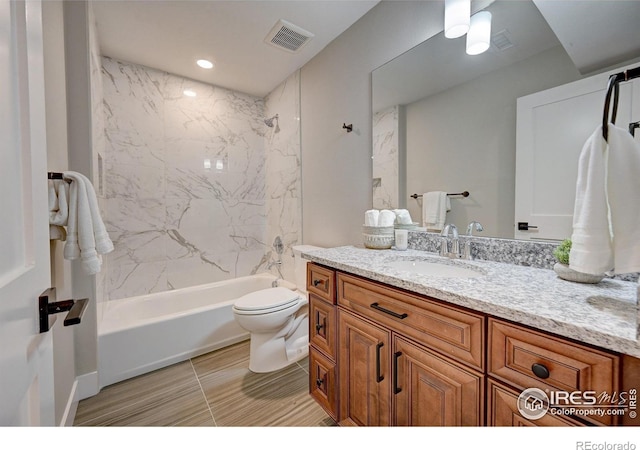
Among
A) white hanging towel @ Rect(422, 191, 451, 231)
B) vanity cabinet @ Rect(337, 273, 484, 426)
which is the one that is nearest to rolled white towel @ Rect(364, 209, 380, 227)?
white hanging towel @ Rect(422, 191, 451, 231)

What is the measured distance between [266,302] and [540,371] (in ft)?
5.18

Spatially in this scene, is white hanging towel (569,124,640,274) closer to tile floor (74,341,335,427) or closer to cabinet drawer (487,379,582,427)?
cabinet drawer (487,379,582,427)

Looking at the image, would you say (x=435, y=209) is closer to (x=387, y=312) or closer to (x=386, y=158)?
(x=386, y=158)

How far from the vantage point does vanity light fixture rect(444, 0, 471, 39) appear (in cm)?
126

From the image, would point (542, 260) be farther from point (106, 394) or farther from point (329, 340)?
point (106, 394)

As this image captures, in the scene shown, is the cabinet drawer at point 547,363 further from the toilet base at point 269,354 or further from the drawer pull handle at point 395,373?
the toilet base at point 269,354

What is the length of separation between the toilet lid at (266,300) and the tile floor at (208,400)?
497 millimetres

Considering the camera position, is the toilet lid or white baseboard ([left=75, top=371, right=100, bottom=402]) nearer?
white baseboard ([left=75, top=371, right=100, bottom=402])

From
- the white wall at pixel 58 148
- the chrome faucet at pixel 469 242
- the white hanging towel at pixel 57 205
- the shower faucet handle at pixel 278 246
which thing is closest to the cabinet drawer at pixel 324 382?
the chrome faucet at pixel 469 242

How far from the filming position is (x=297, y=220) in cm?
260

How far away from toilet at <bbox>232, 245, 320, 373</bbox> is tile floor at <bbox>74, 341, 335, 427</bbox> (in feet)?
0.25

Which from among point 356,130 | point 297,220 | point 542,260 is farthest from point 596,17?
point 297,220

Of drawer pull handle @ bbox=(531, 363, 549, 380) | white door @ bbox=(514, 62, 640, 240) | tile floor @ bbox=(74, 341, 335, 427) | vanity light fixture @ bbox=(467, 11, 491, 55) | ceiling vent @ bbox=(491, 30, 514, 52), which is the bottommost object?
tile floor @ bbox=(74, 341, 335, 427)
